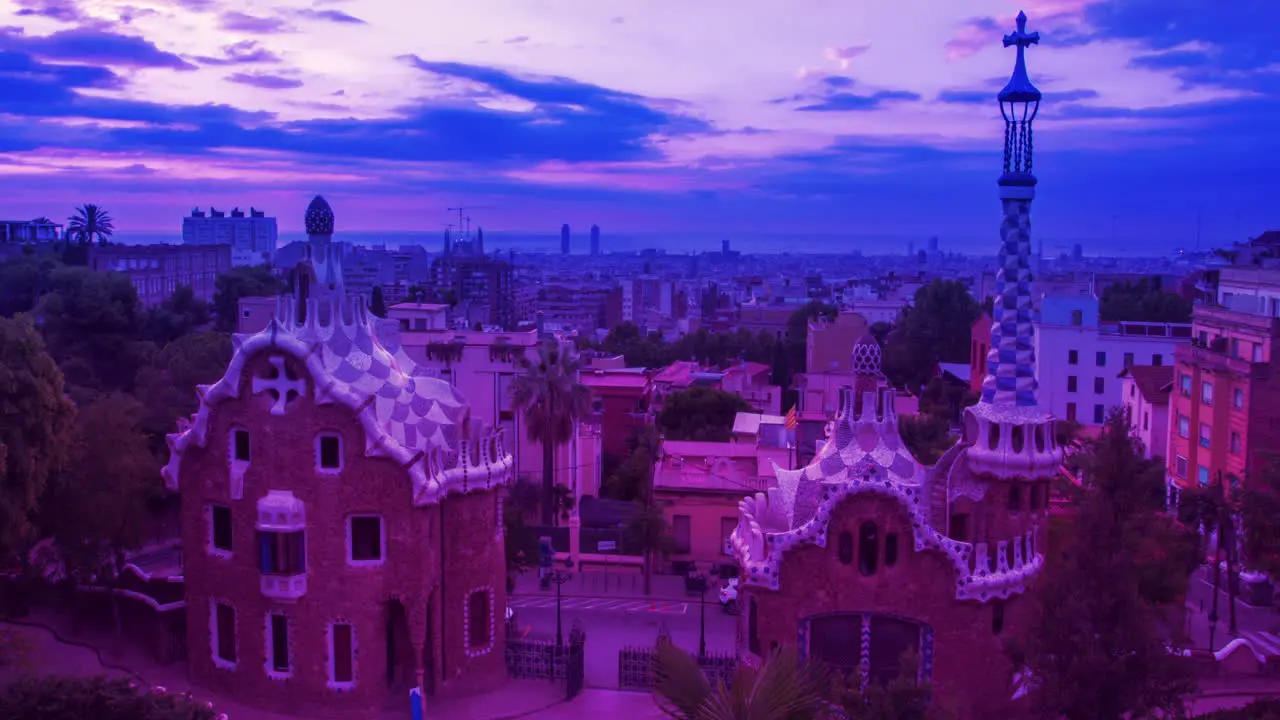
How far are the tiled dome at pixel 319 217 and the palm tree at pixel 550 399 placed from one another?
1386 cm

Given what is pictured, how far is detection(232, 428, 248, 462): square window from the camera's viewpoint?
25.6m

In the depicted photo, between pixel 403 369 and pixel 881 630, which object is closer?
pixel 881 630

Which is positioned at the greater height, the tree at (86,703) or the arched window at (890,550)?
the arched window at (890,550)

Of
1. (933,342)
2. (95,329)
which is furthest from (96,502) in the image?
(933,342)

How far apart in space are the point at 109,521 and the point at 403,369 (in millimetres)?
10743

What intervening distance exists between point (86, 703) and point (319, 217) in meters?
13.8

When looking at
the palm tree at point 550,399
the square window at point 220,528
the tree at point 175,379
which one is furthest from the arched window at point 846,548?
the tree at point 175,379

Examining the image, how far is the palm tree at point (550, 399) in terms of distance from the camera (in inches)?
1591

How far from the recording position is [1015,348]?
24578mm

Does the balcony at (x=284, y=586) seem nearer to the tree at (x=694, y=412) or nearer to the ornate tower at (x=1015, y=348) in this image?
the ornate tower at (x=1015, y=348)

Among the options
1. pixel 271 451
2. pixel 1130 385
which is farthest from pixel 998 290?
pixel 1130 385

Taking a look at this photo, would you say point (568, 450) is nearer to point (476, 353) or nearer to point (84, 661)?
point (476, 353)

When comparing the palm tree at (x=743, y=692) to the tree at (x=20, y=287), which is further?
the tree at (x=20, y=287)

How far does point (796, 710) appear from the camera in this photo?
12.7 metres
